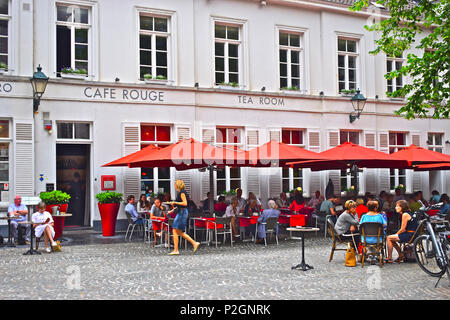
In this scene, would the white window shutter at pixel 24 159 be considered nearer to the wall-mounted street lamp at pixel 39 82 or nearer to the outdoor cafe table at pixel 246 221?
the wall-mounted street lamp at pixel 39 82

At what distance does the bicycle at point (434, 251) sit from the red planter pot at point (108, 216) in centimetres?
868

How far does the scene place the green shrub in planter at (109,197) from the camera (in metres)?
14.5

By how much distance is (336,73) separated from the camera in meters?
19.4

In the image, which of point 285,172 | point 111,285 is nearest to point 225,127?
point 285,172

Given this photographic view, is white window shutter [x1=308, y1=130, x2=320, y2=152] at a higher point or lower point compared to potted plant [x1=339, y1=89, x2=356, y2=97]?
lower

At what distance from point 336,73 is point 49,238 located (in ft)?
39.7

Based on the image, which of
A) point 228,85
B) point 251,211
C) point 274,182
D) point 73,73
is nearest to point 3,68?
point 73,73

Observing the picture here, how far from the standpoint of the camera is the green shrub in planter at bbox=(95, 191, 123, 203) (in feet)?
47.5

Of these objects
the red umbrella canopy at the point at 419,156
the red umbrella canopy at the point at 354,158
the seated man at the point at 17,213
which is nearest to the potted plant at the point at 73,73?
the seated man at the point at 17,213

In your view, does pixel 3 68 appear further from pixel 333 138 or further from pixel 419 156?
pixel 419 156

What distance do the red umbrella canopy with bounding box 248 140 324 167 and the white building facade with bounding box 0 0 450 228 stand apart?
13.0ft

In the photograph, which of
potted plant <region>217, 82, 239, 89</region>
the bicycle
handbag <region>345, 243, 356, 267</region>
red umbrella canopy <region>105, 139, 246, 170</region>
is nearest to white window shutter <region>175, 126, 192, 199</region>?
potted plant <region>217, 82, 239, 89</region>

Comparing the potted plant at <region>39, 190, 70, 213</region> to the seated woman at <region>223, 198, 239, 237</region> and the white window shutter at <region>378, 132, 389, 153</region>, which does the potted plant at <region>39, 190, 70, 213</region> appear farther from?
the white window shutter at <region>378, 132, 389, 153</region>

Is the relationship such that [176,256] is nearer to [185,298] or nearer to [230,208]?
[230,208]
